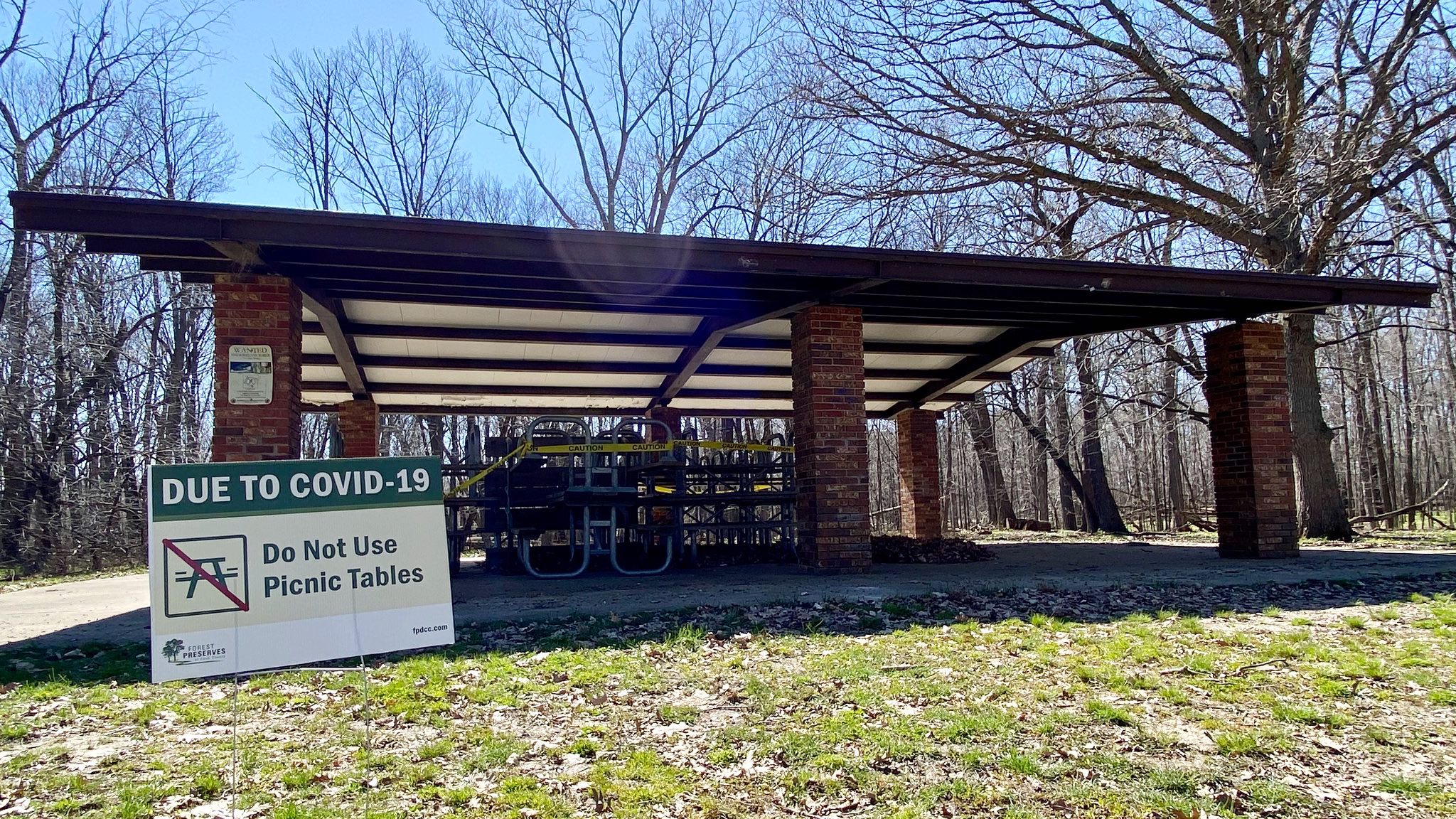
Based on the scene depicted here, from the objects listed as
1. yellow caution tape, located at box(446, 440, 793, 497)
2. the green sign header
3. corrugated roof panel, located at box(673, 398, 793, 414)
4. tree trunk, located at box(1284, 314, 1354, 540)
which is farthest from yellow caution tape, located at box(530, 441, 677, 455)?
tree trunk, located at box(1284, 314, 1354, 540)

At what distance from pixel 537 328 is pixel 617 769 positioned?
29.1 ft

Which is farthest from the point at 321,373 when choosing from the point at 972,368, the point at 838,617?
the point at 972,368

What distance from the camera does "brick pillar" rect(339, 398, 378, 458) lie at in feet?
50.8

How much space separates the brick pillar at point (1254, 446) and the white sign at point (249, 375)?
10.5m

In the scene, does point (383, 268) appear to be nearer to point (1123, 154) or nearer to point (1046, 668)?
point (1046, 668)

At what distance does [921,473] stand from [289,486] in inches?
557

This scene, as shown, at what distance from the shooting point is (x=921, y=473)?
1723cm

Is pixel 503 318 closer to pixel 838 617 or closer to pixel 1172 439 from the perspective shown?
pixel 838 617

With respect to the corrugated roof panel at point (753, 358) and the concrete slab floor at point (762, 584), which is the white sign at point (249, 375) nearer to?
the concrete slab floor at point (762, 584)

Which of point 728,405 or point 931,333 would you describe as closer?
point 931,333

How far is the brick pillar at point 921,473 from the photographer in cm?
1709

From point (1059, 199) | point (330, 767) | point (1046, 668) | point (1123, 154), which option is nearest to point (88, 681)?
point (330, 767)

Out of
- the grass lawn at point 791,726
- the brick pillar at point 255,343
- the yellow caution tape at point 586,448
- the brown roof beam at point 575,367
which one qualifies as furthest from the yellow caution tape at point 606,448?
the grass lawn at point 791,726

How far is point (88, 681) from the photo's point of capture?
5871 mm
